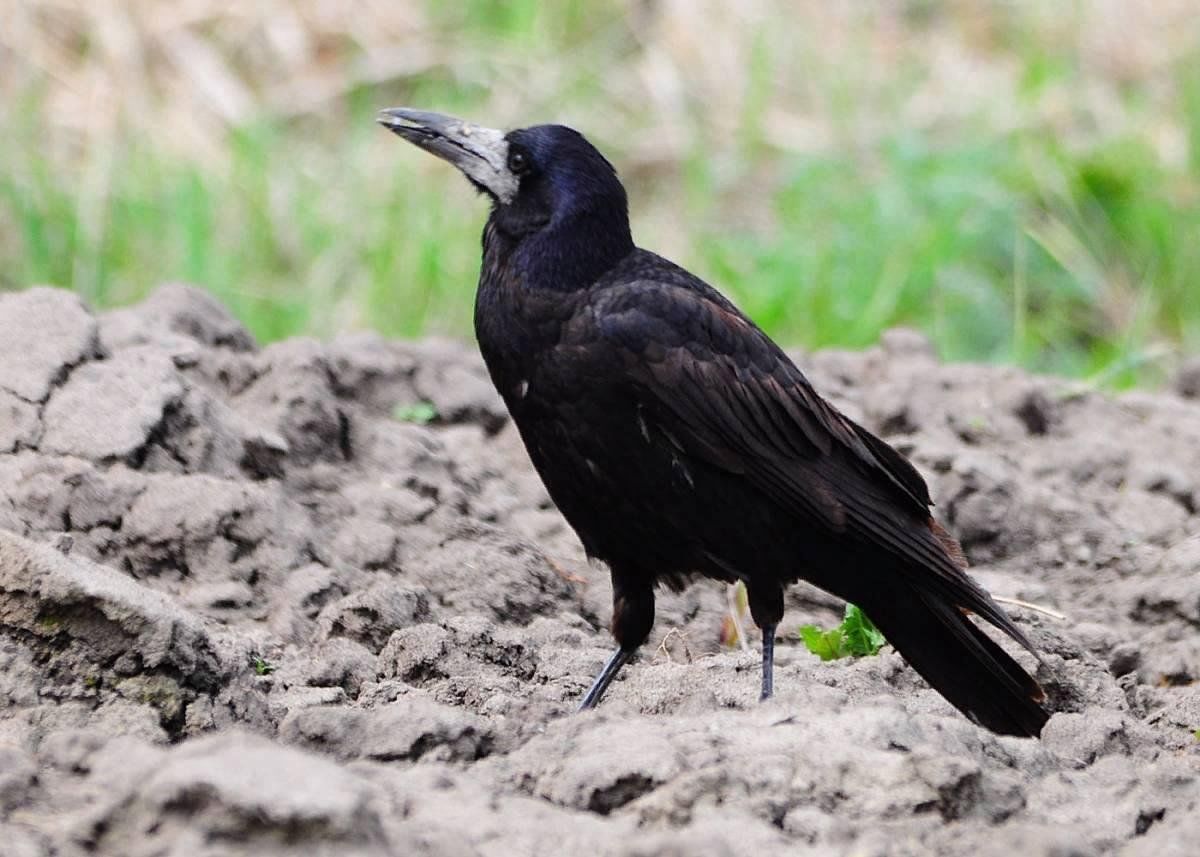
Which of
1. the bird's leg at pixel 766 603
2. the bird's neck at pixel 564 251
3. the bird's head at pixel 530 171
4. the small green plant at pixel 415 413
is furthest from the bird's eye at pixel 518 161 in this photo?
the small green plant at pixel 415 413

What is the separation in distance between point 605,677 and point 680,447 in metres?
0.50

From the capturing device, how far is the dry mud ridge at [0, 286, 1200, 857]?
2.80 metres

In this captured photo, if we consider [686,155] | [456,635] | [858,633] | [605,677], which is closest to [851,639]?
[858,633]

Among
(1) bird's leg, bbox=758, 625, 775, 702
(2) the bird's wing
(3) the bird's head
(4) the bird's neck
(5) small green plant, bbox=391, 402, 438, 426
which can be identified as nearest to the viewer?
(1) bird's leg, bbox=758, 625, 775, 702

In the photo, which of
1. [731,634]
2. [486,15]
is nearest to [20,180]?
[486,15]

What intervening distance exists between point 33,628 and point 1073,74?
26.5ft

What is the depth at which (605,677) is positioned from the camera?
400cm

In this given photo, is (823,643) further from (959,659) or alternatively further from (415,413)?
(415,413)

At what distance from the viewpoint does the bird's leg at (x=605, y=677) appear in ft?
12.7

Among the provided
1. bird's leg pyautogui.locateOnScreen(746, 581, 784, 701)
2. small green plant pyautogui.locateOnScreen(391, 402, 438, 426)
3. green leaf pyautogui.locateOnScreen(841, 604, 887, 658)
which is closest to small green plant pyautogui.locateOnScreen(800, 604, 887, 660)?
green leaf pyautogui.locateOnScreen(841, 604, 887, 658)

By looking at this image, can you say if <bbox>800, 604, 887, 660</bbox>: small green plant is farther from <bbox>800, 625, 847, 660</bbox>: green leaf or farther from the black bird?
the black bird

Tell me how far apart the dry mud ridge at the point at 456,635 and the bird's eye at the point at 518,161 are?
937 millimetres

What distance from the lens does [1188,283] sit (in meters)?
8.66

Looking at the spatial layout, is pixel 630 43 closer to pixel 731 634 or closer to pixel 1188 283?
pixel 1188 283
